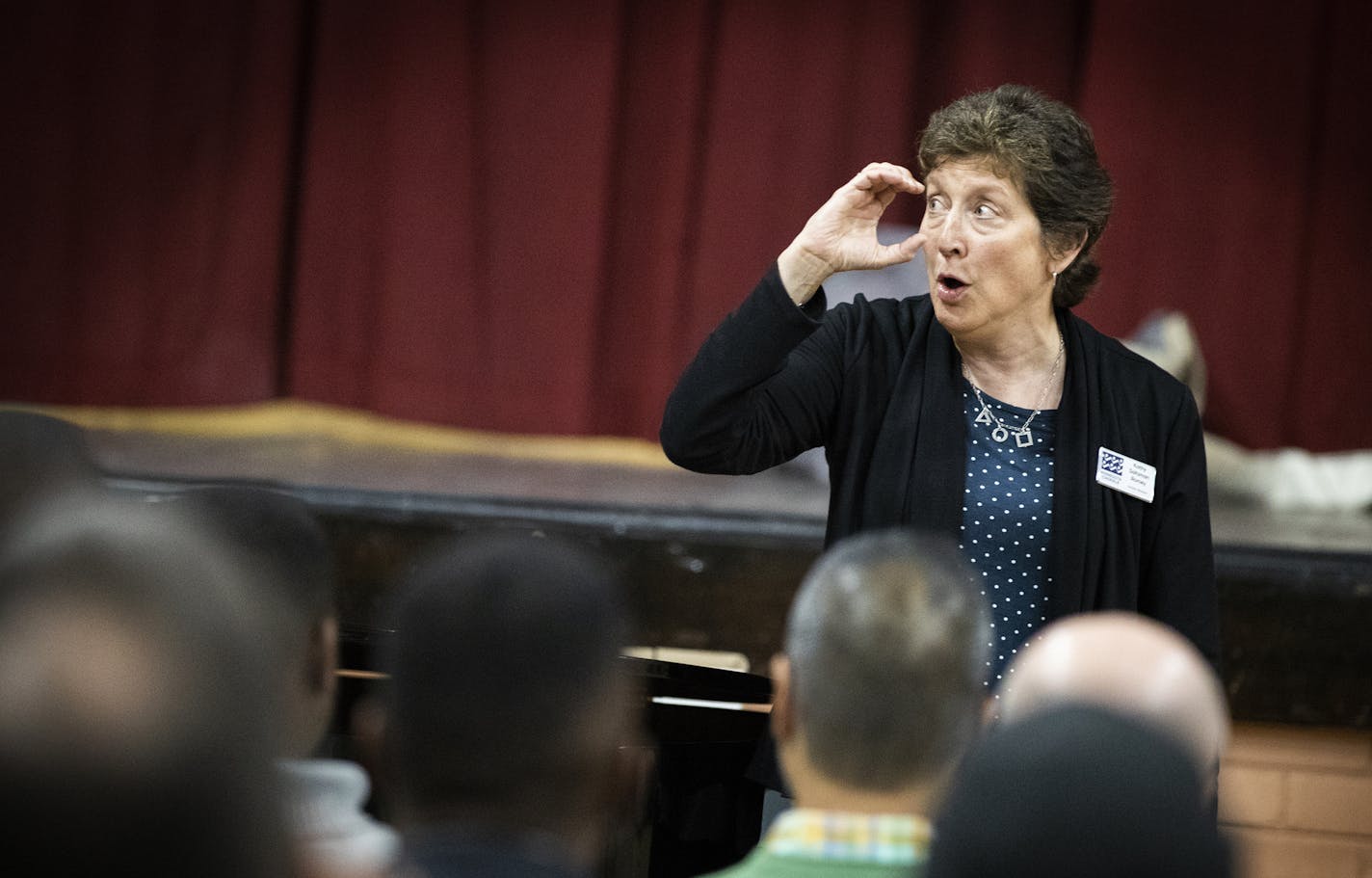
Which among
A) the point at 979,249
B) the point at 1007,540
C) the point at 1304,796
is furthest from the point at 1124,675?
the point at 1304,796

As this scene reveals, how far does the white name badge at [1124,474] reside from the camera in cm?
210

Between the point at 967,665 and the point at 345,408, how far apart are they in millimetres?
3826

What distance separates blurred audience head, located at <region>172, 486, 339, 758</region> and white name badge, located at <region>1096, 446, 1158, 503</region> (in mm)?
1075

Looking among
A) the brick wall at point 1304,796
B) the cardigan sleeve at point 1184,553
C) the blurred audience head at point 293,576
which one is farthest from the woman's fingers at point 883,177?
the brick wall at point 1304,796

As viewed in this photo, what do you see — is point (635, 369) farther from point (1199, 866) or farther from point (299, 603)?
point (1199, 866)

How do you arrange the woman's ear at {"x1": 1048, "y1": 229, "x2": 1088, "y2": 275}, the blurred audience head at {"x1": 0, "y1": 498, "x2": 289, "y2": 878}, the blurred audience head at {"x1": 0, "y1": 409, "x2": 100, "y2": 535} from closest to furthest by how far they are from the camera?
the blurred audience head at {"x1": 0, "y1": 498, "x2": 289, "y2": 878} → the blurred audience head at {"x1": 0, "y1": 409, "x2": 100, "y2": 535} → the woman's ear at {"x1": 1048, "y1": 229, "x2": 1088, "y2": 275}

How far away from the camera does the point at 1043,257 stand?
2191 mm

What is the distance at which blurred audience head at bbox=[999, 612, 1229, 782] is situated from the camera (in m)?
1.19

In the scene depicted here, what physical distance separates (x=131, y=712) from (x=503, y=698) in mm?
299

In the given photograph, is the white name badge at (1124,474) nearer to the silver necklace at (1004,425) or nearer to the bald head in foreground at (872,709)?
the silver necklace at (1004,425)

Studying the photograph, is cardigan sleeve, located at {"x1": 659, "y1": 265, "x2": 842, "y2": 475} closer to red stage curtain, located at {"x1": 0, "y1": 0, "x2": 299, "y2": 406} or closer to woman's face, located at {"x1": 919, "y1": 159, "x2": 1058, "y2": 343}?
woman's face, located at {"x1": 919, "y1": 159, "x2": 1058, "y2": 343}

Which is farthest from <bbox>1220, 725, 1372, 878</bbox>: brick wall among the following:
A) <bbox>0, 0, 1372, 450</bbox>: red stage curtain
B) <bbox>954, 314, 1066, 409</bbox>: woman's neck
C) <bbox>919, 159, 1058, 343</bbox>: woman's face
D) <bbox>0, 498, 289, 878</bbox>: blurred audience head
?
<bbox>0, 498, 289, 878</bbox>: blurred audience head

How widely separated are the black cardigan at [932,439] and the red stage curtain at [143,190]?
3079 mm

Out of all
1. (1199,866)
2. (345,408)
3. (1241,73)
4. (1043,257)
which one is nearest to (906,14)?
(1241,73)
